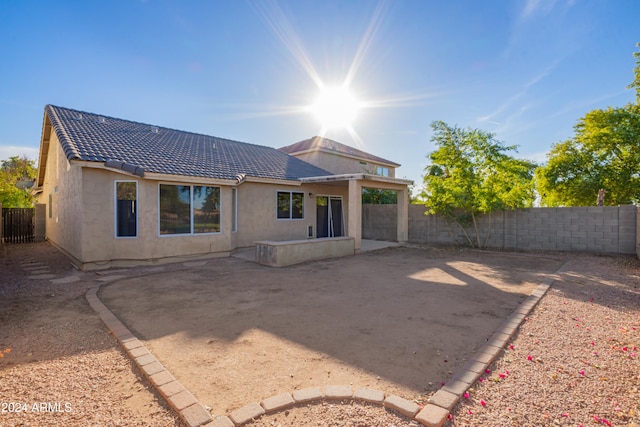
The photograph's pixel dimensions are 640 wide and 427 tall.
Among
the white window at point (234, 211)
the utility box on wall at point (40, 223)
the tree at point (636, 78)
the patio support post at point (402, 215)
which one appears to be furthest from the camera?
the utility box on wall at point (40, 223)

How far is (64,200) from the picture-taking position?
447 inches

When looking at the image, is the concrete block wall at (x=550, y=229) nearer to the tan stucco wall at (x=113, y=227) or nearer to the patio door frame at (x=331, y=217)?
the patio door frame at (x=331, y=217)

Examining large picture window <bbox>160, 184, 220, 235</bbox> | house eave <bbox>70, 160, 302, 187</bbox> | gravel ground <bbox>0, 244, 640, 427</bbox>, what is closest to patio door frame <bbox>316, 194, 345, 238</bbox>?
house eave <bbox>70, 160, 302, 187</bbox>

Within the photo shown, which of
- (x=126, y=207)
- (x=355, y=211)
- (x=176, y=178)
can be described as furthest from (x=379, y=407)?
(x=355, y=211)

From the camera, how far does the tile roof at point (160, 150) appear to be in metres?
9.62

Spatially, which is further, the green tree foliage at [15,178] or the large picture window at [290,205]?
the green tree foliage at [15,178]

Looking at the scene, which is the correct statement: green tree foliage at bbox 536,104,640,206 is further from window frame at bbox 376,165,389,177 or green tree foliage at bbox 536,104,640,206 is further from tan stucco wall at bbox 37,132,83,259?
tan stucco wall at bbox 37,132,83,259

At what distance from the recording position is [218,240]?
10930 mm

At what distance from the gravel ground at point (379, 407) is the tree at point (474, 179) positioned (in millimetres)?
7493

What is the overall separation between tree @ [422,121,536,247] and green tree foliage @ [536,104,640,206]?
24.4 feet

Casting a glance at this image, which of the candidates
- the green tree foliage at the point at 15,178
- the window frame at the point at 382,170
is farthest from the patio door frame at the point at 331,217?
the green tree foliage at the point at 15,178

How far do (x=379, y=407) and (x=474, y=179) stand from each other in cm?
1250

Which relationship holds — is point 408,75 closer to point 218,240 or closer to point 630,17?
point 630,17

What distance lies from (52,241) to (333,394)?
17780 millimetres
